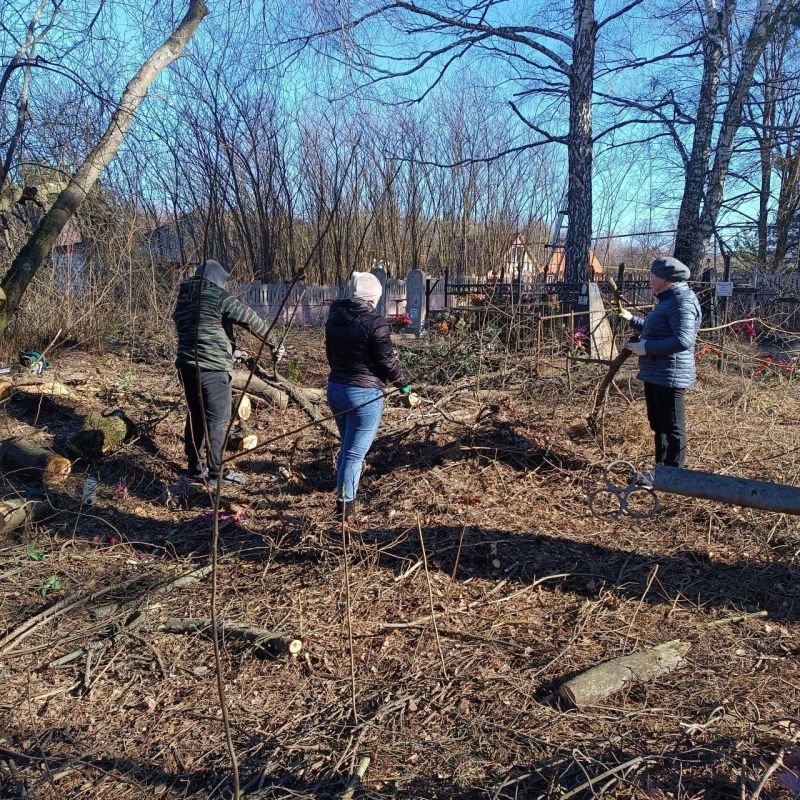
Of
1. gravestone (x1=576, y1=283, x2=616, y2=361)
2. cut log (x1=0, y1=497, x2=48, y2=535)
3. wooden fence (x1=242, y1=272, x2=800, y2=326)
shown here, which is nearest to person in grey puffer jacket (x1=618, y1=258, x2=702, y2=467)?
gravestone (x1=576, y1=283, x2=616, y2=361)

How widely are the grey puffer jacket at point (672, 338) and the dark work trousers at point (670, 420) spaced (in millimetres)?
58

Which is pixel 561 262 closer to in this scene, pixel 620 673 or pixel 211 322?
pixel 211 322

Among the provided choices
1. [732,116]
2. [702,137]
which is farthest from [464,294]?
[732,116]

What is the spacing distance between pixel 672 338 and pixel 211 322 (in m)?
2.86


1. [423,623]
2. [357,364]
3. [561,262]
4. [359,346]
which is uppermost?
[561,262]

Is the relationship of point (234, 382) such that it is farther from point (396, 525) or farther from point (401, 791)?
point (401, 791)

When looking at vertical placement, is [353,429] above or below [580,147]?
below

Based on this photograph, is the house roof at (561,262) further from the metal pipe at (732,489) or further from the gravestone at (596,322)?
the metal pipe at (732,489)

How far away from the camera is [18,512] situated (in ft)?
12.5

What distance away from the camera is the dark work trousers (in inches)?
150

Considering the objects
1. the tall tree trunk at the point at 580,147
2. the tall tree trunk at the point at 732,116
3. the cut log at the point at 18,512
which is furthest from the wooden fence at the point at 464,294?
the cut log at the point at 18,512

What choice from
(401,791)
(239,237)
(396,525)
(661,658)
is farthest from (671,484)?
(239,237)

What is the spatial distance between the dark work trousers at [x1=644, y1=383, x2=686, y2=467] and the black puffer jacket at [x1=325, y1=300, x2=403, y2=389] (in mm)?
1532

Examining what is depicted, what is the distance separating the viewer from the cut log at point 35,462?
4555 millimetres
